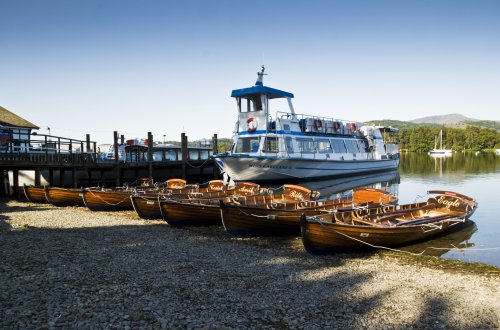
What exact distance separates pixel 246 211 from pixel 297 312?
6608 millimetres

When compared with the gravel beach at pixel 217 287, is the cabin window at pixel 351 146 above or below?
above

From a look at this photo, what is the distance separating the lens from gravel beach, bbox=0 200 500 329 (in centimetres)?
635

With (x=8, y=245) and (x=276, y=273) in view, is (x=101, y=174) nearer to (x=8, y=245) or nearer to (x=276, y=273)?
(x=8, y=245)

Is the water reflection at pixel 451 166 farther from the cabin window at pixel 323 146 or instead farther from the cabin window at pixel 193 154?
the cabin window at pixel 193 154

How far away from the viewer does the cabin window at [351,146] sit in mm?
37744

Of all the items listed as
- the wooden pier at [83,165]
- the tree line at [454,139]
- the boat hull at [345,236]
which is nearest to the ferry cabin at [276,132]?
the wooden pier at [83,165]

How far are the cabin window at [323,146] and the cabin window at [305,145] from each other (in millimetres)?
912

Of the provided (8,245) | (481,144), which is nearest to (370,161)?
(8,245)

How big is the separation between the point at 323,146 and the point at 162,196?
20375 millimetres

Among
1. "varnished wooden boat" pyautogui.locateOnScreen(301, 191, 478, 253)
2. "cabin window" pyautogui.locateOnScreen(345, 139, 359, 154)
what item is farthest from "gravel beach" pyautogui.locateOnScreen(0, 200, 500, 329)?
"cabin window" pyautogui.locateOnScreen(345, 139, 359, 154)

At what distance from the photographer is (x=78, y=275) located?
828 cm

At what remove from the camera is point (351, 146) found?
38.4 meters

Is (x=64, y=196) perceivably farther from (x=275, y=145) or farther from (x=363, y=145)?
(x=363, y=145)

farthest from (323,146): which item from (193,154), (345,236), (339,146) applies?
(345,236)
